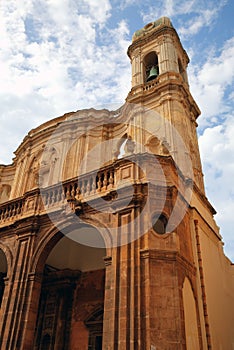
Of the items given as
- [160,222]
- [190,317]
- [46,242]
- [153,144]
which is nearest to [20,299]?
[46,242]

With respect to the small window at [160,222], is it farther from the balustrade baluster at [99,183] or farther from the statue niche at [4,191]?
the statue niche at [4,191]

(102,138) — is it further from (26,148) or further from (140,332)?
(140,332)

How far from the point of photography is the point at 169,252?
792 centimetres

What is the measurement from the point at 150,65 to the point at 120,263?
58.9 feet

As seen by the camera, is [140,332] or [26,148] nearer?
[140,332]

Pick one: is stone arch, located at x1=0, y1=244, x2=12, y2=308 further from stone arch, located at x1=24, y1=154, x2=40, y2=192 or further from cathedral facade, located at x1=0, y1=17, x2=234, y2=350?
stone arch, located at x1=24, y1=154, x2=40, y2=192

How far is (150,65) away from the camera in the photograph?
75.5 ft

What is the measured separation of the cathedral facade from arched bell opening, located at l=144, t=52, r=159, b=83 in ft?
21.4

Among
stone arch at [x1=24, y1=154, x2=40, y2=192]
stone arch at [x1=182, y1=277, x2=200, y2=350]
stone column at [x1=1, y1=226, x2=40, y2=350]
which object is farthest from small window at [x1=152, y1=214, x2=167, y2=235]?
stone arch at [x1=24, y1=154, x2=40, y2=192]

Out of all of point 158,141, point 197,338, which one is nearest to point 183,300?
point 197,338

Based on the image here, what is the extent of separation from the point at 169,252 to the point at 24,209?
16.7 ft

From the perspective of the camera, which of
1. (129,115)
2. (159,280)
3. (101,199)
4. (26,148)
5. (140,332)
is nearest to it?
(140,332)

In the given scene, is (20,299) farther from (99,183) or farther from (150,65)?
(150,65)

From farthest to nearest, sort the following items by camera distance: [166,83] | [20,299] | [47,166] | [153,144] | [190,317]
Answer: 1. [47,166]
2. [166,83]
3. [153,144]
4. [20,299]
5. [190,317]
